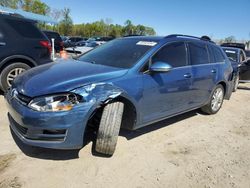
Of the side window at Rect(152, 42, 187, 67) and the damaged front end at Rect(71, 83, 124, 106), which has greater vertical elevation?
the side window at Rect(152, 42, 187, 67)

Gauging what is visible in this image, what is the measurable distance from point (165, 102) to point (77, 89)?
64.7 inches

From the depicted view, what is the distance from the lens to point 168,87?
4262mm

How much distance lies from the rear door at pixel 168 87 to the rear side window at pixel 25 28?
363cm

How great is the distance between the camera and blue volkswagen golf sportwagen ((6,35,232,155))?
314 cm

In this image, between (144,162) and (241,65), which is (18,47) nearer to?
(144,162)

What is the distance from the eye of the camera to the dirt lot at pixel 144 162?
10.3 feet

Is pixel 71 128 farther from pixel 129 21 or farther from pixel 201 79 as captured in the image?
pixel 129 21

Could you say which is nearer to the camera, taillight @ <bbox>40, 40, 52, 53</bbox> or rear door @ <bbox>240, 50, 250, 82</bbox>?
taillight @ <bbox>40, 40, 52, 53</bbox>

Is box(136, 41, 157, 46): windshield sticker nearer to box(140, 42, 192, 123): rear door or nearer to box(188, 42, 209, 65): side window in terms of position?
box(140, 42, 192, 123): rear door

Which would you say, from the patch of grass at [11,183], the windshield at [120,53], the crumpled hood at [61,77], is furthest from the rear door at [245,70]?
the patch of grass at [11,183]

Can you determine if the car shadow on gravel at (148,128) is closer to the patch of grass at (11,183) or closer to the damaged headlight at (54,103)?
the damaged headlight at (54,103)

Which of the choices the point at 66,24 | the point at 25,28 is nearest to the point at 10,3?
the point at 66,24

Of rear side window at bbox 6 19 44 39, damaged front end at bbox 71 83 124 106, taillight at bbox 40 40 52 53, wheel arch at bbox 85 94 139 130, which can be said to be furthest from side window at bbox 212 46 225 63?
rear side window at bbox 6 19 44 39

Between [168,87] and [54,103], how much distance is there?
1.90 m
